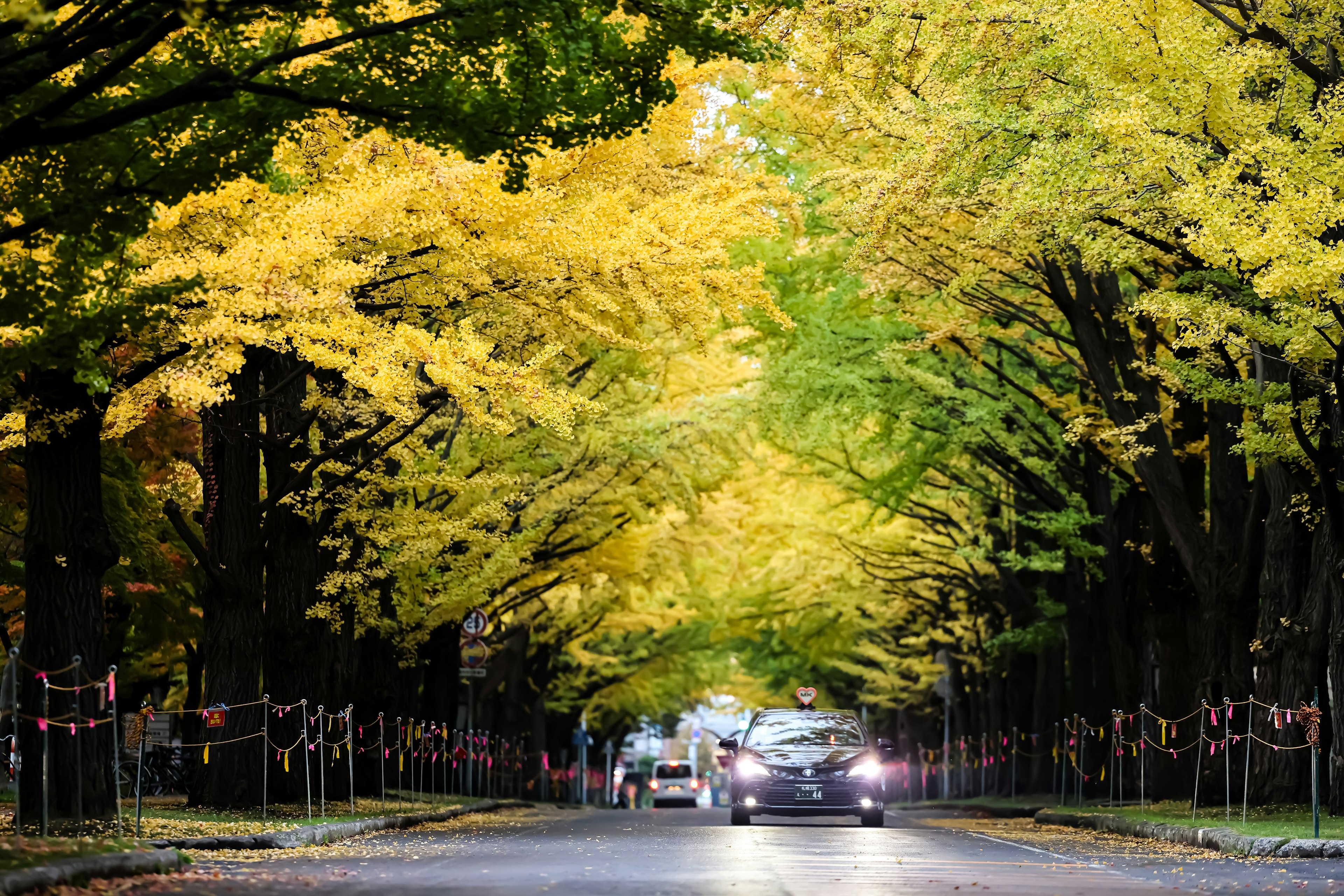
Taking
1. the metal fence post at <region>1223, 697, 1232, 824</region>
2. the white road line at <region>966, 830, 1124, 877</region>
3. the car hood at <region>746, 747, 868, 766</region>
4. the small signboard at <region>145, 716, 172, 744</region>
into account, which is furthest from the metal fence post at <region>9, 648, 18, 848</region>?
the small signboard at <region>145, 716, 172, 744</region>

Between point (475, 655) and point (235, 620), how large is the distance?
10.2 metres

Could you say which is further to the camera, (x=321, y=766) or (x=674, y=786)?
(x=674, y=786)

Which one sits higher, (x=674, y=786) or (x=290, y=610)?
(x=290, y=610)

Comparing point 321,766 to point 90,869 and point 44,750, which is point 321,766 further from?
point 90,869

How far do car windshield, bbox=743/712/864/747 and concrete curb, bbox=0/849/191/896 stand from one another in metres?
11.7

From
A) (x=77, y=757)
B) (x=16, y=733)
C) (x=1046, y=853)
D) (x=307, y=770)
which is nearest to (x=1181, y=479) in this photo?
(x=1046, y=853)

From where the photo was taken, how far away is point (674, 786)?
183 feet

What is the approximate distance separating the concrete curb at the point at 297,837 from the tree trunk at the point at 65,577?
1.05m

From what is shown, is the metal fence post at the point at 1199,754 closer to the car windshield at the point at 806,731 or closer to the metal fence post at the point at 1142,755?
the metal fence post at the point at 1142,755

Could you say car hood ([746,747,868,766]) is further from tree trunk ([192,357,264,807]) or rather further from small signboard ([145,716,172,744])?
small signboard ([145,716,172,744])

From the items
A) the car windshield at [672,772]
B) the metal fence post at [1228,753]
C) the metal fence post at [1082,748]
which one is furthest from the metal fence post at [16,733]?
the car windshield at [672,772]

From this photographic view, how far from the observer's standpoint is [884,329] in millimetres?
28594

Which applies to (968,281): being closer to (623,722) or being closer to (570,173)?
(570,173)

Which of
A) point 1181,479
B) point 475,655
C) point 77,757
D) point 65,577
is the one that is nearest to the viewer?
point 77,757
